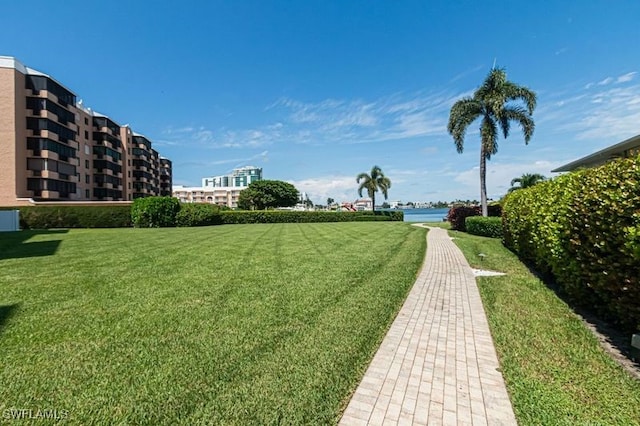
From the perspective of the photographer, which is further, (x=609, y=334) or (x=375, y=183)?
(x=375, y=183)

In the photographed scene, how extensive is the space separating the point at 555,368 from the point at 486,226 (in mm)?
15550

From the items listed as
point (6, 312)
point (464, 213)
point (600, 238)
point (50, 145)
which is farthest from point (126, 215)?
point (600, 238)

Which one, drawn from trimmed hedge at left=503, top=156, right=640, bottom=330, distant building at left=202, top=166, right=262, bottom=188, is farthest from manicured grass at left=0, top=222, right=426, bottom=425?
distant building at left=202, top=166, right=262, bottom=188

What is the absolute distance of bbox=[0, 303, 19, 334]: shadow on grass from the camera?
4.37 m

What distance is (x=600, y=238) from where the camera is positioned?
13.9ft

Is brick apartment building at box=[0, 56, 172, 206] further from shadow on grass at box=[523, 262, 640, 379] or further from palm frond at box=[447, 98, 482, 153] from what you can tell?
shadow on grass at box=[523, 262, 640, 379]

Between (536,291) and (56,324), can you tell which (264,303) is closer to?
(56,324)

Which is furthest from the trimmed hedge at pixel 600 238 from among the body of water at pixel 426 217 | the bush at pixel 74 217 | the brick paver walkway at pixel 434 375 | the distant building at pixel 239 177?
the distant building at pixel 239 177

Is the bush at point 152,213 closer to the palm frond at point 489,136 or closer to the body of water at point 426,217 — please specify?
the palm frond at point 489,136

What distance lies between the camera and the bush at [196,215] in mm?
27725

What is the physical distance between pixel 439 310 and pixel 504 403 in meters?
2.59

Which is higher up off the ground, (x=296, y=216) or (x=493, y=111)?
(x=493, y=111)

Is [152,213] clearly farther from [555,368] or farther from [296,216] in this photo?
[555,368]

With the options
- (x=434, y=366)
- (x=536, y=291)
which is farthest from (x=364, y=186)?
(x=434, y=366)
